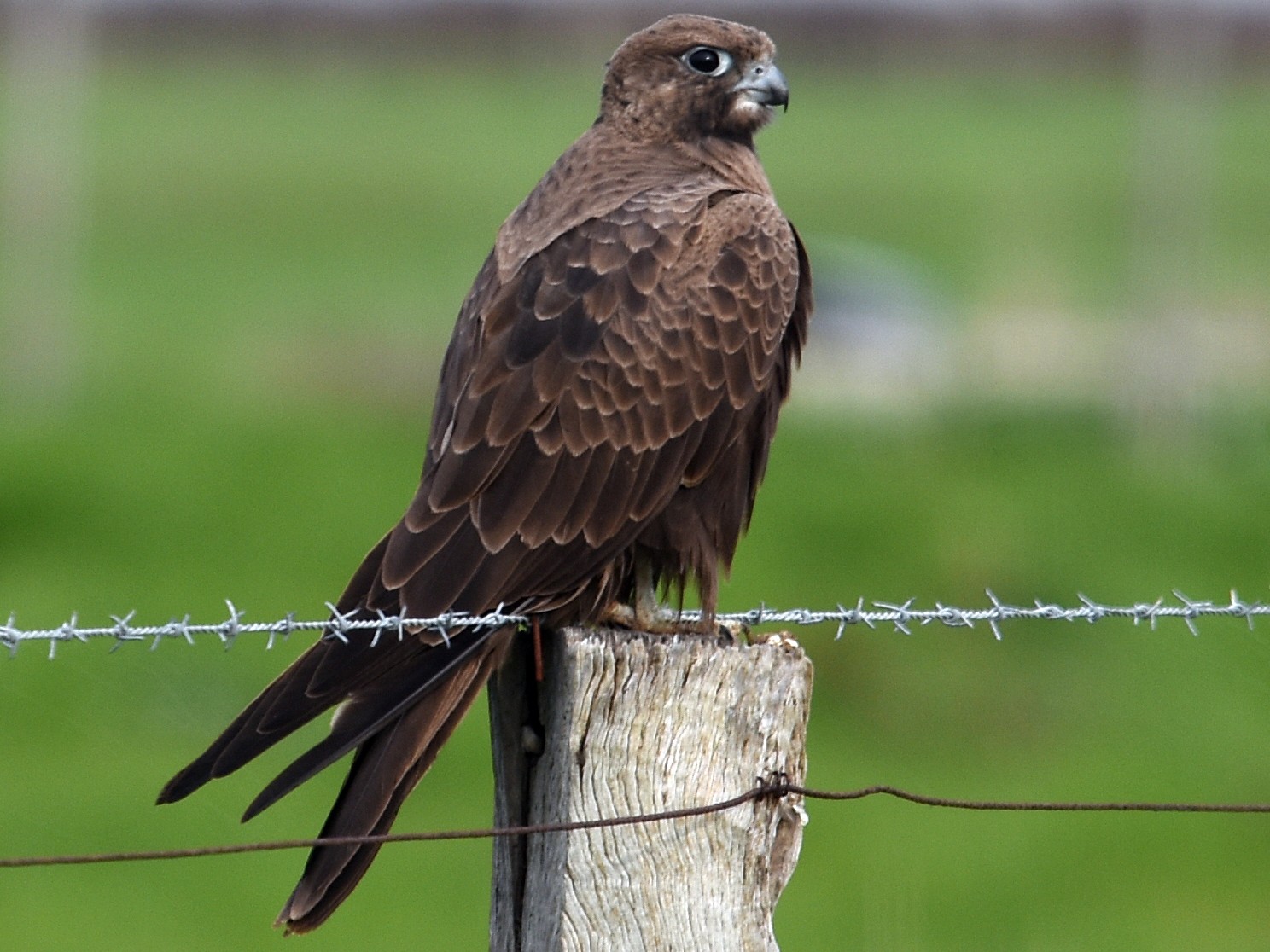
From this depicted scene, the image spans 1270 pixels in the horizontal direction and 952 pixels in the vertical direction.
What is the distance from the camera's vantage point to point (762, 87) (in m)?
5.39

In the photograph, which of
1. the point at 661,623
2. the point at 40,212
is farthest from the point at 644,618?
the point at 40,212

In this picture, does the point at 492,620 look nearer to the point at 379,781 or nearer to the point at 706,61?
the point at 379,781

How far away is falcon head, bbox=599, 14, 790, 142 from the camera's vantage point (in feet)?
17.6

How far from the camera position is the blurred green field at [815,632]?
32.9ft

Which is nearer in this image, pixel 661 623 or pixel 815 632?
pixel 661 623

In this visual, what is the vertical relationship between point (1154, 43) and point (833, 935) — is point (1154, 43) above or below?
above

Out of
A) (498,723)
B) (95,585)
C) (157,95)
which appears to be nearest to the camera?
(498,723)

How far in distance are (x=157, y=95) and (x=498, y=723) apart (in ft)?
167

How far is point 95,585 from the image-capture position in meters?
15.2

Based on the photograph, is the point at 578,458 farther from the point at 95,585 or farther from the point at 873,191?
the point at 873,191

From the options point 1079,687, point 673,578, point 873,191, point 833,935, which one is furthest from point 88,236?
point 673,578

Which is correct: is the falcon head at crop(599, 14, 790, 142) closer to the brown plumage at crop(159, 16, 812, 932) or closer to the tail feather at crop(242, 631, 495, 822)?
the brown plumage at crop(159, 16, 812, 932)

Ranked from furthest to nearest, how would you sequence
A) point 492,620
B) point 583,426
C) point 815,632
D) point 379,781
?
point 815,632 → point 583,426 → point 492,620 → point 379,781

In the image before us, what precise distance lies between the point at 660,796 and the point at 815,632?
9716 millimetres
